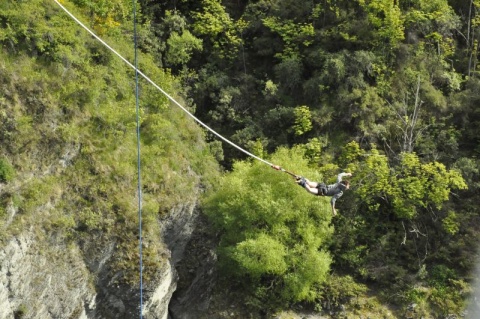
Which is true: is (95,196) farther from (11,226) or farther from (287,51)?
(287,51)

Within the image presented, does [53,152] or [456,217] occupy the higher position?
[53,152]

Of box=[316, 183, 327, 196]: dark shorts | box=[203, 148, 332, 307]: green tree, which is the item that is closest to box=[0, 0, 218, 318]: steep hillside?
box=[203, 148, 332, 307]: green tree

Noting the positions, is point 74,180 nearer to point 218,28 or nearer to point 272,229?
point 272,229

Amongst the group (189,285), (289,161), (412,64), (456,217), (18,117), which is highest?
(412,64)

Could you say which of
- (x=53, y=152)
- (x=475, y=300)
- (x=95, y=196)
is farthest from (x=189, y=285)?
(x=475, y=300)

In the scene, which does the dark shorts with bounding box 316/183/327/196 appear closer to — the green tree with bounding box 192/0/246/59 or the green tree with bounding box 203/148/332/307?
the green tree with bounding box 203/148/332/307

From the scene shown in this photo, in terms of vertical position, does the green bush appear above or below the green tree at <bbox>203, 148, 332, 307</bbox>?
above

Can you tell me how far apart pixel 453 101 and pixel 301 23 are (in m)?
7.16

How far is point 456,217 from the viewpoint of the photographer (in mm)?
21328

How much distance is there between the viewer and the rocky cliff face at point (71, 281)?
1432 cm

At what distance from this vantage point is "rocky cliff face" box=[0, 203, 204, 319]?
14.3 m

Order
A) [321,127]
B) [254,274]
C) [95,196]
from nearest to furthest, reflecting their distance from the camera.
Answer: [95,196], [254,274], [321,127]

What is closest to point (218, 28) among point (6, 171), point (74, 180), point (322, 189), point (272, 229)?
point (272, 229)

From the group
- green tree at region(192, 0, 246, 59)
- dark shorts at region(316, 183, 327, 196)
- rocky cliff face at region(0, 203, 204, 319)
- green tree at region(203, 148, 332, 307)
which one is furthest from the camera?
green tree at region(192, 0, 246, 59)
